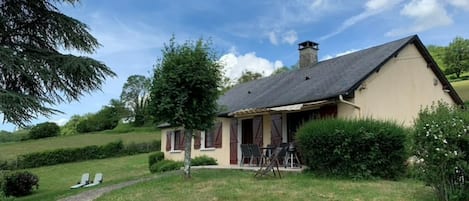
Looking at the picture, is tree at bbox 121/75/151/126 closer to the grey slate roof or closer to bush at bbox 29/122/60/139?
bush at bbox 29/122/60/139

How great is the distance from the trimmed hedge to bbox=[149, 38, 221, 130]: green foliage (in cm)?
2912

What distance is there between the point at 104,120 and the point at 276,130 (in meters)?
55.0

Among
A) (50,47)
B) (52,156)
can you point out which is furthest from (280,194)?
(52,156)

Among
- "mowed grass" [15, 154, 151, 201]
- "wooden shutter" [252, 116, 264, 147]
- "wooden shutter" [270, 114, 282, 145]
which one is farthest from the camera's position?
"mowed grass" [15, 154, 151, 201]

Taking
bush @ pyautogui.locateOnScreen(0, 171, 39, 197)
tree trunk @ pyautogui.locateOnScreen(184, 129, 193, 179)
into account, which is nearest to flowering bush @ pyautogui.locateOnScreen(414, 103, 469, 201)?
tree trunk @ pyautogui.locateOnScreen(184, 129, 193, 179)

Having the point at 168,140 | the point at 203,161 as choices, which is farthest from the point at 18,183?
the point at 168,140

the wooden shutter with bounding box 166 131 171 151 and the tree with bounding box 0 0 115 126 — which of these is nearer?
the tree with bounding box 0 0 115 126

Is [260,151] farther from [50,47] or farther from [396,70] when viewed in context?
Result: [50,47]

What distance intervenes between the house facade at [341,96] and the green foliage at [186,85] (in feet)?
8.80

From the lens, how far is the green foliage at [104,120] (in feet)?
214

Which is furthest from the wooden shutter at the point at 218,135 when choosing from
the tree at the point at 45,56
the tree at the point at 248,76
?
the tree at the point at 248,76

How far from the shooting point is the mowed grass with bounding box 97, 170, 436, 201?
29.8 ft

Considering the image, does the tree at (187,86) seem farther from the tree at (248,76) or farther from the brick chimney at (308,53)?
the tree at (248,76)

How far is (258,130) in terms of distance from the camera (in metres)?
18.7
